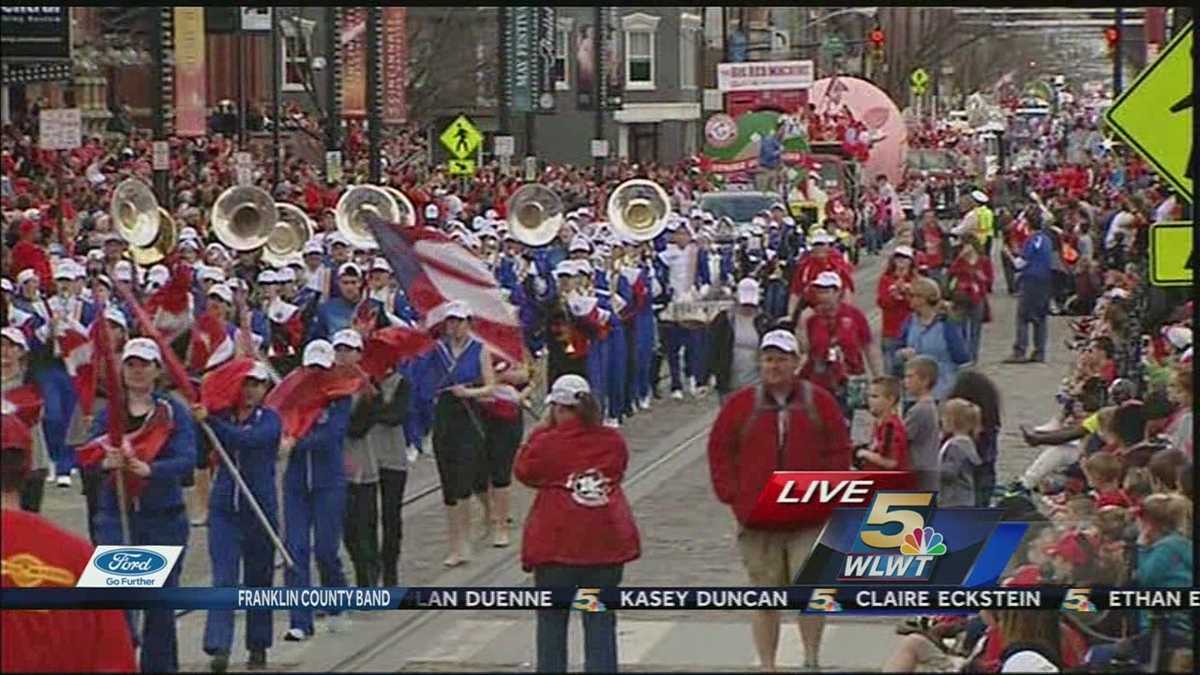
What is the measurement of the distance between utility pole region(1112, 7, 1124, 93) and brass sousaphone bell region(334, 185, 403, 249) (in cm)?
225

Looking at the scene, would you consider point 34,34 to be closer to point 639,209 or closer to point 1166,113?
point 639,209

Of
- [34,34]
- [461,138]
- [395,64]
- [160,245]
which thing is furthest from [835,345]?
[34,34]

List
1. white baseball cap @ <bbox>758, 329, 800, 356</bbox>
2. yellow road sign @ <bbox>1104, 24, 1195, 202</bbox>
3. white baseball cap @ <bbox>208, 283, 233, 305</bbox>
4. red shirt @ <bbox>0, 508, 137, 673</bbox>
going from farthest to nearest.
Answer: white baseball cap @ <bbox>208, 283, 233, 305</bbox> < white baseball cap @ <bbox>758, 329, 800, 356</bbox> < yellow road sign @ <bbox>1104, 24, 1195, 202</bbox> < red shirt @ <bbox>0, 508, 137, 673</bbox>

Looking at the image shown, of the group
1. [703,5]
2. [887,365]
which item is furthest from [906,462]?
[703,5]

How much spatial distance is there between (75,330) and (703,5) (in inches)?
88.1

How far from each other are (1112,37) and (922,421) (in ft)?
4.36

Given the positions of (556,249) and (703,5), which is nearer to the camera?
(703,5)

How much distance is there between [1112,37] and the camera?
9961 millimetres

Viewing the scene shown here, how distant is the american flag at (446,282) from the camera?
1024cm

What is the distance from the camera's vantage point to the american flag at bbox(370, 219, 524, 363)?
10242 millimetres

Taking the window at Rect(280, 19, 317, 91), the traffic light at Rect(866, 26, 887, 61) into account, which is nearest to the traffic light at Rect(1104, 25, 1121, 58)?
the traffic light at Rect(866, 26, 887, 61)

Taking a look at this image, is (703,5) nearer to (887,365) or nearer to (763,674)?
(887,365)

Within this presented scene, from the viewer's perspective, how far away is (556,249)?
33.9ft

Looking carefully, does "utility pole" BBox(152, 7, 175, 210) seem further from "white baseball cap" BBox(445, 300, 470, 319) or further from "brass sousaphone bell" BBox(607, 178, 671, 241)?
"brass sousaphone bell" BBox(607, 178, 671, 241)
